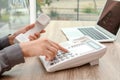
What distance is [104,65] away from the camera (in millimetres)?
724

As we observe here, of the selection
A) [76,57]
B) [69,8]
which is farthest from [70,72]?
[69,8]

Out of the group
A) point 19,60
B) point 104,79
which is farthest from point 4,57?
point 104,79

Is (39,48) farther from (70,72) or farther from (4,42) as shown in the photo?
(4,42)

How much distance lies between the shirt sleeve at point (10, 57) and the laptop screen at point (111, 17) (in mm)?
585

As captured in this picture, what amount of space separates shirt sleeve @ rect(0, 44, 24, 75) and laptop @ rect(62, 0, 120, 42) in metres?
0.39

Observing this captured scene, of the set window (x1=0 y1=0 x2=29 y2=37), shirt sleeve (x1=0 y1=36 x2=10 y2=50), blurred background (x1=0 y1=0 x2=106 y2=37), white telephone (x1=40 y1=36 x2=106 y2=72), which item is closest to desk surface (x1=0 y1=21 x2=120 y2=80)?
white telephone (x1=40 y1=36 x2=106 y2=72)

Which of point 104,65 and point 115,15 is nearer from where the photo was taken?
point 104,65

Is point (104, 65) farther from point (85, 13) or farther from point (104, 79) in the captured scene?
point (85, 13)

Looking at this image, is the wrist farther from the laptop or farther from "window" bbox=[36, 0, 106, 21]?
"window" bbox=[36, 0, 106, 21]

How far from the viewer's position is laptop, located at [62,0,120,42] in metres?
1.03

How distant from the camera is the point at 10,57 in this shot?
0.62 meters

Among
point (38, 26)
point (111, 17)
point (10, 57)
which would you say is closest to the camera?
point (10, 57)

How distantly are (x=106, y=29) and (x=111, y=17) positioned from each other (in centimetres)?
7

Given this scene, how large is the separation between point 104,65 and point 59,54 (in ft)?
0.57
